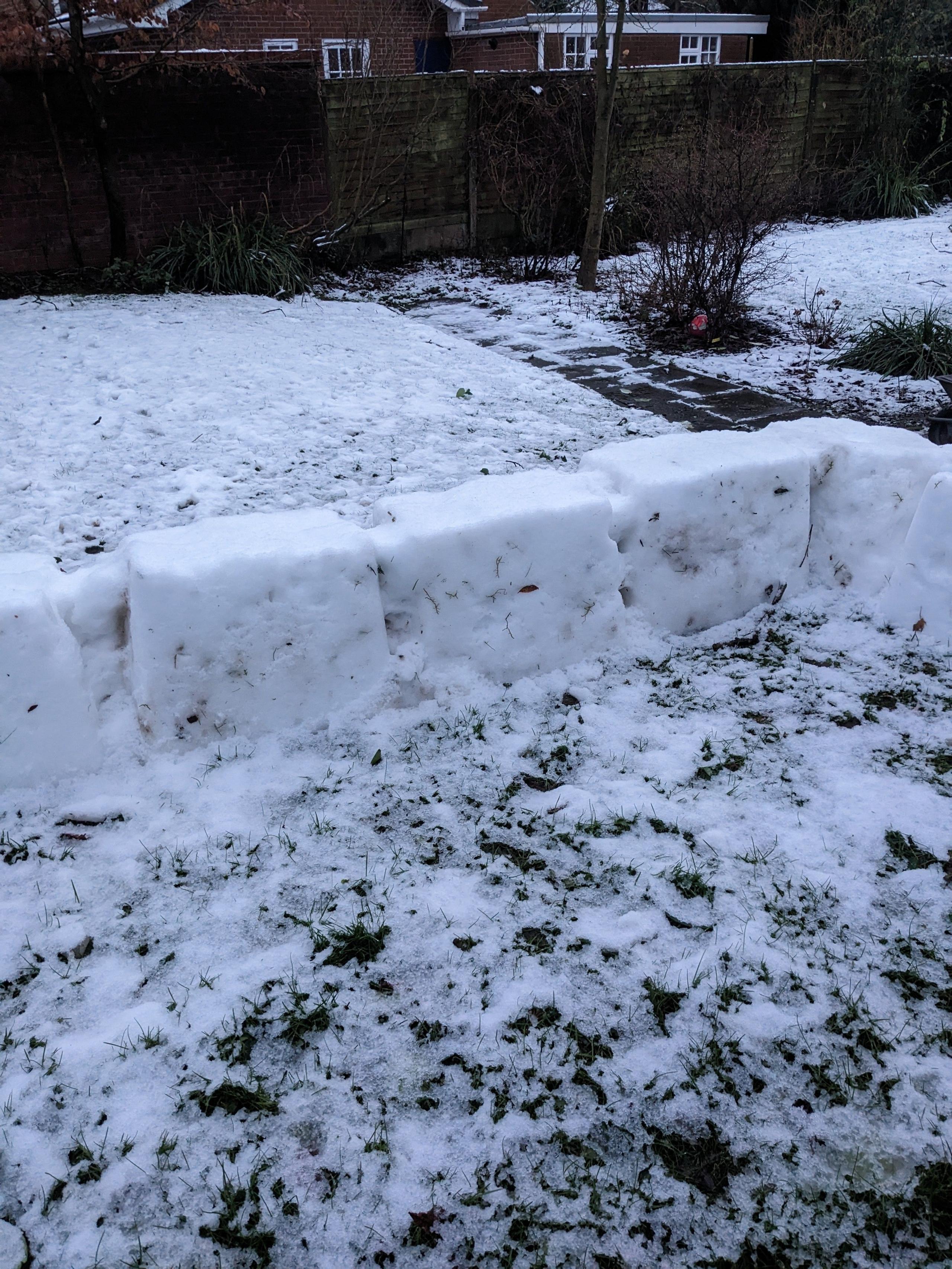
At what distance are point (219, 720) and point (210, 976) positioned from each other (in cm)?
84

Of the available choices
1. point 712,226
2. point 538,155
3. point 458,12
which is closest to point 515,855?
point 712,226

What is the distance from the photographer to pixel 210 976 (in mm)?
1971

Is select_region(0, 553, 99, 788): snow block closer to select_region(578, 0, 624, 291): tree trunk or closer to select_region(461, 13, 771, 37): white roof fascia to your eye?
select_region(578, 0, 624, 291): tree trunk

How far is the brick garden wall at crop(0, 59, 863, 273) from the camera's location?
789 centimetres

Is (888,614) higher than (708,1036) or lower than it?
higher

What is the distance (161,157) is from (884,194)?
9429mm

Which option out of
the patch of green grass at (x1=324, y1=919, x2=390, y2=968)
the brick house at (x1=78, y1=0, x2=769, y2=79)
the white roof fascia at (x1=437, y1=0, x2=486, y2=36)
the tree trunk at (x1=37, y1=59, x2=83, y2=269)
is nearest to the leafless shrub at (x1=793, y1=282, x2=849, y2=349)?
the brick house at (x1=78, y1=0, x2=769, y2=79)

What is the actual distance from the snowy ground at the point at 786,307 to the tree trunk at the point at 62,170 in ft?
8.31

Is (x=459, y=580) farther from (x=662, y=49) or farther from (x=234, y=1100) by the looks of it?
(x=662, y=49)

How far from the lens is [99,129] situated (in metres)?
7.89

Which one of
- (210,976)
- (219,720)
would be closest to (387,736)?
(219,720)

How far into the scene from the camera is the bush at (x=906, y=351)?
6.12 meters

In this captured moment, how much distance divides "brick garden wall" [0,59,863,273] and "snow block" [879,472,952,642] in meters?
7.72

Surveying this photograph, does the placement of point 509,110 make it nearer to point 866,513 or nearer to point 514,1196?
point 866,513
